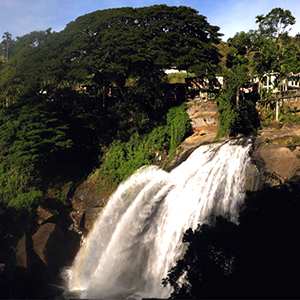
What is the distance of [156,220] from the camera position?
55.4ft

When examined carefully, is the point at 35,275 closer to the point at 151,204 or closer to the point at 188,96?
the point at 151,204

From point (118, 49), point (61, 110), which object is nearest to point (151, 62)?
point (118, 49)

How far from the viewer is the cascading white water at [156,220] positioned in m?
15.0

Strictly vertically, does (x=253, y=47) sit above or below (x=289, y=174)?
above

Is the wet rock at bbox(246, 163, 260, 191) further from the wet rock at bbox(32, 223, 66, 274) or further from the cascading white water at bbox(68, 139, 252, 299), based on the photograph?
the wet rock at bbox(32, 223, 66, 274)

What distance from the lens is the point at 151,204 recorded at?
18.0 meters

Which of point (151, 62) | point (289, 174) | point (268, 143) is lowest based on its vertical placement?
point (289, 174)

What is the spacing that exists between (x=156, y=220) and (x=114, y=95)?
58.2 feet

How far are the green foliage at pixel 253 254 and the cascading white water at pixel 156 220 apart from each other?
18.3 ft

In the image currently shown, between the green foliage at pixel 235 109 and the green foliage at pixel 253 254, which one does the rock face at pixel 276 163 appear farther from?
the green foliage at pixel 235 109

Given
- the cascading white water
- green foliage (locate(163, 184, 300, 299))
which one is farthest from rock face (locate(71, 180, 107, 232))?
green foliage (locate(163, 184, 300, 299))

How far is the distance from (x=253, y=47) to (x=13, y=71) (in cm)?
2404

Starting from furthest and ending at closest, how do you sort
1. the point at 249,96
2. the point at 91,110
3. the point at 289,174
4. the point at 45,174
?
the point at 91,110 < the point at 249,96 < the point at 45,174 < the point at 289,174

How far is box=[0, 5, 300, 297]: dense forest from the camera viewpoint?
23.2 meters
